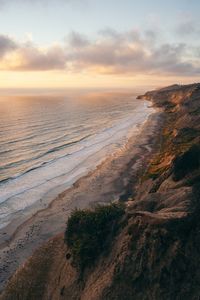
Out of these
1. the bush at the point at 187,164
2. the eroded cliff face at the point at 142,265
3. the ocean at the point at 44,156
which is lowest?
the ocean at the point at 44,156

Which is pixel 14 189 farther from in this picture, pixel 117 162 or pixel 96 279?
pixel 96 279

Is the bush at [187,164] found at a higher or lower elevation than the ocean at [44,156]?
higher

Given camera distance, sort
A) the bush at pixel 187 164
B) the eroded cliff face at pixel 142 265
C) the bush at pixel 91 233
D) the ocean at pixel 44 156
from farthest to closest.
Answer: the ocean at pixel 44 156 → the bush at pixel 187 164 → the bush at pixel 91 233 → the eroded cliff face at pixel 142 265

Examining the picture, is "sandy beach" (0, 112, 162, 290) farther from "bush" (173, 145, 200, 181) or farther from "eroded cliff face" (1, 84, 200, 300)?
"bush" (173, 145, 200, 181)

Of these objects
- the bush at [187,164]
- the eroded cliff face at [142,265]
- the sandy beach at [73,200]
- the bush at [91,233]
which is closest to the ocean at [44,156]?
the sandy beach at [73,200]

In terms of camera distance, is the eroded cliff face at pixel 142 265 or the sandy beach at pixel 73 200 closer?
the eroded cliff face at pixel 142 265

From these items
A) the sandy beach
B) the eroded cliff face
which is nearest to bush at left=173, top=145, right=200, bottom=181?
the eroded cliff face

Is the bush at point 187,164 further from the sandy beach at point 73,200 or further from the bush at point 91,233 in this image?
the sandy beach at point 73,200
